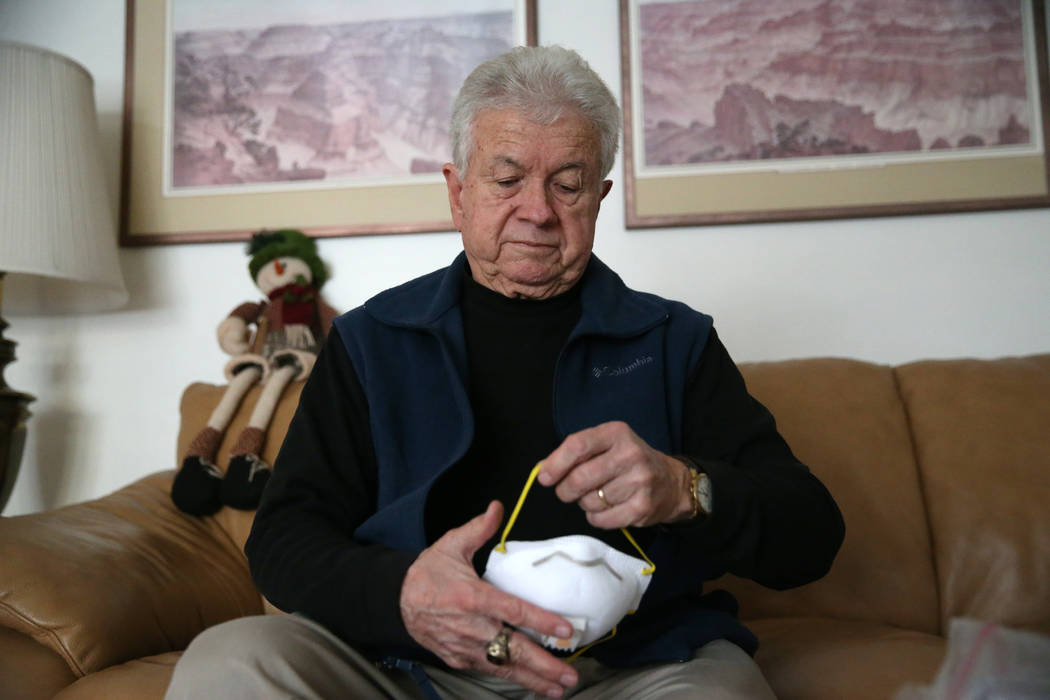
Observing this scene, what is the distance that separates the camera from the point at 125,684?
4.37 ft

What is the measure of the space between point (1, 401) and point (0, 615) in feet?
2.56

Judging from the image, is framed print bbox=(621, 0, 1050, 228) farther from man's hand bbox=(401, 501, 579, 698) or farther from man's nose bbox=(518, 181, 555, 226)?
man's hand bbox=(401, 501, 579, 698)

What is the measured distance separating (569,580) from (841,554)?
91cm

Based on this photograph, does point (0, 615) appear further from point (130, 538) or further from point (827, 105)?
point (827, 105)

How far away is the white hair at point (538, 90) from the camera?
131cm

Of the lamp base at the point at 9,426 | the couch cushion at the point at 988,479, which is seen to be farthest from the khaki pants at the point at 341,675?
the lamp base at the point at 9,426

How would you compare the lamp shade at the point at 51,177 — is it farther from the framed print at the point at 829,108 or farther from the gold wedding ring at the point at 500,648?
the gold wedding ring at the point at 500,648

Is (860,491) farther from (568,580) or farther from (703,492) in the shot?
(568,580)

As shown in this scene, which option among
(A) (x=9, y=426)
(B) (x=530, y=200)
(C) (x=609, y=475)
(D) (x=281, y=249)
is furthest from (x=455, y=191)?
(A) (x=9, y=426)

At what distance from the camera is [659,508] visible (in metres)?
1.03

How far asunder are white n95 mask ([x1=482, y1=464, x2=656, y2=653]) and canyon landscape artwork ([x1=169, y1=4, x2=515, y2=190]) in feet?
4.95

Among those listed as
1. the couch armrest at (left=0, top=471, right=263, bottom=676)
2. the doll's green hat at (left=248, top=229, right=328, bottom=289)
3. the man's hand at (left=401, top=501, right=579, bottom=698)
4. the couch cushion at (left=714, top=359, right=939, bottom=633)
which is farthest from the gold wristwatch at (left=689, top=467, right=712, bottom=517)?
the doll's green hat at (left=248, top=229, right=328, bottom=289)

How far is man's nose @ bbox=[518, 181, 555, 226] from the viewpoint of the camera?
1.32 meters

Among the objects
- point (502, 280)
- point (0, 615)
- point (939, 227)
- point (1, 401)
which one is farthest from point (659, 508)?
point (1, 401)
